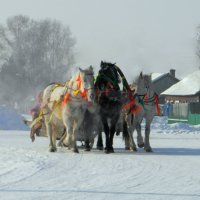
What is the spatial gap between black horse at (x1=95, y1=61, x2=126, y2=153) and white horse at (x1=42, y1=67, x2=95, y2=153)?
0.32 metres

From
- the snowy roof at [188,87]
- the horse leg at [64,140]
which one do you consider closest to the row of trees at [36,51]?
the snowy roof at [188,87]

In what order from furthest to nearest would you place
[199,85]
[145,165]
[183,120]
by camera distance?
1. [199,85]
2. [183,120]
3. [145,165]

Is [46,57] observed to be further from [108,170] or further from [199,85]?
[108,170]

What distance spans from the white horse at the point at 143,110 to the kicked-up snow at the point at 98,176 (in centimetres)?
98

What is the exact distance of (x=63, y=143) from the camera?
1617cm

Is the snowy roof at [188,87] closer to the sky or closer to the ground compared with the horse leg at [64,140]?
closer to the sky

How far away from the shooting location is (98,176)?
10.4 m

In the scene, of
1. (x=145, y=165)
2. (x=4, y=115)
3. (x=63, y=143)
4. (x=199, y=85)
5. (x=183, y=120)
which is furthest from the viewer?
(x=199, y=85)

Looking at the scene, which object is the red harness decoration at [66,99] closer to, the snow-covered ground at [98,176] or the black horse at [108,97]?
the black horse at [108,97]

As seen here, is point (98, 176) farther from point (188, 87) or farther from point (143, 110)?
point (188, 87)

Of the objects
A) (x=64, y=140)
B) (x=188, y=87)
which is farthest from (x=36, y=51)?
(x=64, y=140)

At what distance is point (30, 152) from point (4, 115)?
22531 millimetres

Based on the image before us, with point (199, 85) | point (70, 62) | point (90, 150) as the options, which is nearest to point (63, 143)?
point (90, 150)

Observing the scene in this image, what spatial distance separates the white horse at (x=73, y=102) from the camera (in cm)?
1424
